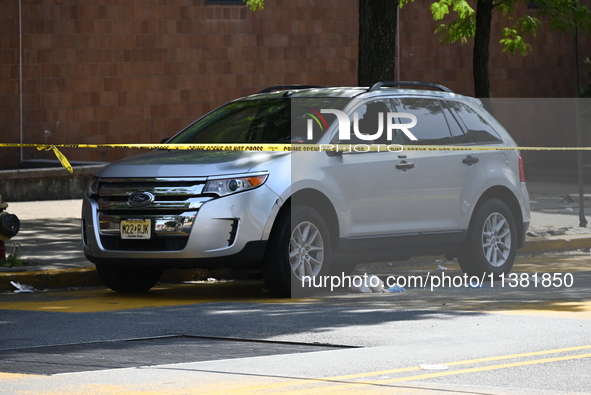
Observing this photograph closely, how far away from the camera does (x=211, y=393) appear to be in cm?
682

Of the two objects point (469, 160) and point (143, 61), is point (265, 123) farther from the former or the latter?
point (143, 61)

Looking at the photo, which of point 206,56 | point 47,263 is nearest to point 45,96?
point 206,56

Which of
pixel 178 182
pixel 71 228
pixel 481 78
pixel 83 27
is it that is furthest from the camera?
pixel 83 27

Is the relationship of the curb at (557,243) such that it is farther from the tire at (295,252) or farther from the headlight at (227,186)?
the headlight at (227,186)

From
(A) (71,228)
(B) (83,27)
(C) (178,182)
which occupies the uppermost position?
(B) (83,27)

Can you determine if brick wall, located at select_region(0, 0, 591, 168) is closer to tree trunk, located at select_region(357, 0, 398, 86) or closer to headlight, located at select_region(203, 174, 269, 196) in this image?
tree trunk, located at select_region(357, 0, 398, 86)

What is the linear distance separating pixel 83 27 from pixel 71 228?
6.16 meters

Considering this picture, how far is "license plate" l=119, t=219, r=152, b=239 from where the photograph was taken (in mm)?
10891

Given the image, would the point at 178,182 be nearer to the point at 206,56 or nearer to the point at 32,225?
the point at 32,225

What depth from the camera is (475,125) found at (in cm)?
1299

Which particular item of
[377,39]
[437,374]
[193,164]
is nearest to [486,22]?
[377,39]

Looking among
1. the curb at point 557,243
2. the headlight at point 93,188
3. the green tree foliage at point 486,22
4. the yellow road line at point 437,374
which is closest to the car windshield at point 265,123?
the headlight at point 93,188

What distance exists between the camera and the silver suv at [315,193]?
10.8 m

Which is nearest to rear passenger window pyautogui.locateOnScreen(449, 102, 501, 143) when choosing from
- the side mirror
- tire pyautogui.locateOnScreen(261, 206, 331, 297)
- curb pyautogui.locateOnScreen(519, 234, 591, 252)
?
the side mirror
